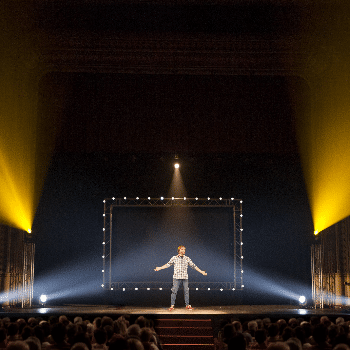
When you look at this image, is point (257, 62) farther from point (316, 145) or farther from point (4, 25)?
point (4, 25)

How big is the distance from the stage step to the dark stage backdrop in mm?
3170

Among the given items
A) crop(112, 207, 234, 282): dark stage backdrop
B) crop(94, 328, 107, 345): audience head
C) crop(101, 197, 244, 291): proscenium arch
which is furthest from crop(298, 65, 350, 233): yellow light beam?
crop(94, 328, 107, 345): audience head

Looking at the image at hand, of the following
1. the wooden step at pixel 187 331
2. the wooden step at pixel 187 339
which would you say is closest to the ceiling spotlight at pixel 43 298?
the wooden step at pixel 187 331

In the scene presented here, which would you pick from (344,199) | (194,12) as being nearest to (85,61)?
(194,12)

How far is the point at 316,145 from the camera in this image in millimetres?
12438

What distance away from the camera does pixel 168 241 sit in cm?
1308

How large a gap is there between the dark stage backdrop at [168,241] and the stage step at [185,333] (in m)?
3.17

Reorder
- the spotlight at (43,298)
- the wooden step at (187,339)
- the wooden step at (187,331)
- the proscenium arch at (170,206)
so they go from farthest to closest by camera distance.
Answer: the proscenium arch at (170,206) → the spotlight at (43,298) → the wooden step at (187,331) → the wooden step at (187,339)

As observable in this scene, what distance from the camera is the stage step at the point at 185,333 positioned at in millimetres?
9242

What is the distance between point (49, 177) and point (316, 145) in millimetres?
6472

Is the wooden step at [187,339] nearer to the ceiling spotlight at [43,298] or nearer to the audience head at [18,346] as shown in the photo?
the ceiling spotlight at [43,298]

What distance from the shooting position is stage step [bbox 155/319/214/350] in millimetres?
9242

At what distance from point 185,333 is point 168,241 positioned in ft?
11.9

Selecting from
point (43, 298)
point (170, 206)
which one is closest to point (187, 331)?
point (170, 206)
